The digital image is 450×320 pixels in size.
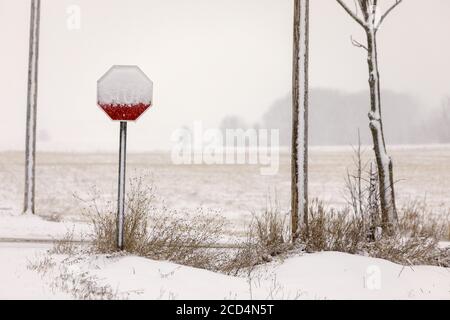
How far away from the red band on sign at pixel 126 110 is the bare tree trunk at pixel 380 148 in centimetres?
452

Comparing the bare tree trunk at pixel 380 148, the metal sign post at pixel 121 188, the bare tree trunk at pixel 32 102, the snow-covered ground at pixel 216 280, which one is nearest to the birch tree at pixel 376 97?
the bare tree trunk at pixel 380 148

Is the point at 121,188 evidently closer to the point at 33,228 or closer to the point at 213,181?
the point at 33,228

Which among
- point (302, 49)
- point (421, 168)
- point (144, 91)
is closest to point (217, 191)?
point (421, 168)

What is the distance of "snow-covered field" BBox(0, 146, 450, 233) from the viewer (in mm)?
22688

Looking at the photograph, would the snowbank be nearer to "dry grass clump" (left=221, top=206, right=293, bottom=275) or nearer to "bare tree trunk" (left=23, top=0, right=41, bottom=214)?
"bare tree trunk" (left=23, top=0, right=41, bottom=214)

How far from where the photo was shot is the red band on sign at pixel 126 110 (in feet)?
26.5

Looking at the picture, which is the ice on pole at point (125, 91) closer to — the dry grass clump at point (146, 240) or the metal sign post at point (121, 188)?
the metal sign post at point (121, 188)

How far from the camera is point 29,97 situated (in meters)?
15.9

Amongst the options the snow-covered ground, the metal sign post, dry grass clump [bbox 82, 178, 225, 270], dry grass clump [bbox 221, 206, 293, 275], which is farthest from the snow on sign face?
dry grass clump [bbox 221, 206, 293, 275]

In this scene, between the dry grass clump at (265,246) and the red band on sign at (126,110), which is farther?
the dry grass clump at (265,246)

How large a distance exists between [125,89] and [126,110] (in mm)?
264

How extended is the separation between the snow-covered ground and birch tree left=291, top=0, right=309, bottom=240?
3.72ft

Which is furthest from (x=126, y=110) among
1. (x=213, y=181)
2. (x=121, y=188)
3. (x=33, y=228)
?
(x=213, y=181)

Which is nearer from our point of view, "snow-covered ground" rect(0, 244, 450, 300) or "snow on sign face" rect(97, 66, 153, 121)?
"snow-covered ground" rect(0, 244, 450, 300)
